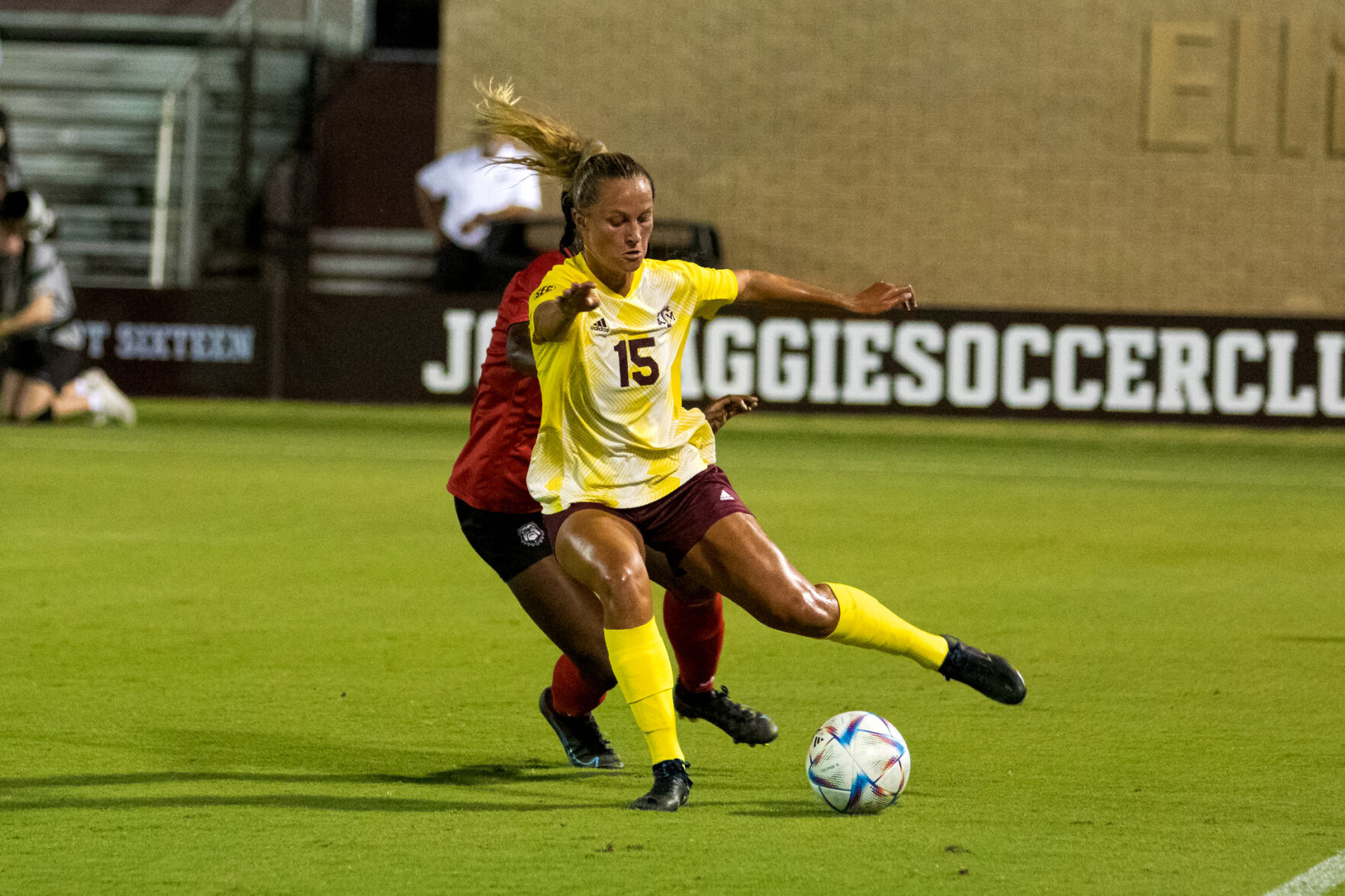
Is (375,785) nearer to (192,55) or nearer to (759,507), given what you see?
(759,507)

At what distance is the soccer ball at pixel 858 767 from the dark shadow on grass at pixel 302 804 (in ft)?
1.87

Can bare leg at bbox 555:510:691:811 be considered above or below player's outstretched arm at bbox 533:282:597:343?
below

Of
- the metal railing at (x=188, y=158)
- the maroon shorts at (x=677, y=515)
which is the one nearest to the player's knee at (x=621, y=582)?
the maroon shorts at (x=677, y=515)

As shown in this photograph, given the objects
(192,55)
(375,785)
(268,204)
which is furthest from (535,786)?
(192,55)

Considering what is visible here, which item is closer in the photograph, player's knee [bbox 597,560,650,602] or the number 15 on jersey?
player's knee [bbox 597,560,650,602]

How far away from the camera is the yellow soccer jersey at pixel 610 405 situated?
520 cm

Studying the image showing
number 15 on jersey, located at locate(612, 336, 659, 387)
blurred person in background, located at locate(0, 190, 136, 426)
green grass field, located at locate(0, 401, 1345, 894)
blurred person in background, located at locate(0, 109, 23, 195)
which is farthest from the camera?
blurred person in background, located at locate(0, 109, 23, 195)

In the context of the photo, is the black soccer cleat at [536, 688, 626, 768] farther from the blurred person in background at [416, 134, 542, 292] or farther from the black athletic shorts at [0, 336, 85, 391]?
the blurred person in background at [416, 134, 542, 292]

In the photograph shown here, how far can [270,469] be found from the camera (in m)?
14.0

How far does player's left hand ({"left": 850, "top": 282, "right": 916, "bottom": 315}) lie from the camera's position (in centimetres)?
549

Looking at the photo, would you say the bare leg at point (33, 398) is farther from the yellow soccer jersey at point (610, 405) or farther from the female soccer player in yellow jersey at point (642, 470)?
the yellow soccer jersey at point (610, 405)

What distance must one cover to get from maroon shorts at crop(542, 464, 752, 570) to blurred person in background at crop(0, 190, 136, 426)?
1176cm

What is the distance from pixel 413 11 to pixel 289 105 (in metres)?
2.93

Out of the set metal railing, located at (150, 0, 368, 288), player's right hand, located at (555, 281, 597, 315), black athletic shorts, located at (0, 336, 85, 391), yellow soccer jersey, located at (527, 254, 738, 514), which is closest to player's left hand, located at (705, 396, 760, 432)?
yellow soccer jersey, located at (527, 254, 738, 514)
